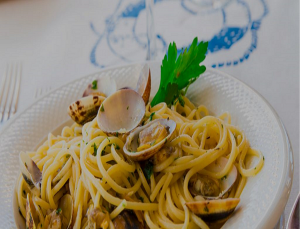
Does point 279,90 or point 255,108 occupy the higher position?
point 255,108

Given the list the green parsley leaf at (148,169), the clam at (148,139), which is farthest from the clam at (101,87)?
the green parsley leaf at (148,169)

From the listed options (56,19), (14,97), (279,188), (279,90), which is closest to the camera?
(279,188)

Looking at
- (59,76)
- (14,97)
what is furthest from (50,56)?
(14,97)

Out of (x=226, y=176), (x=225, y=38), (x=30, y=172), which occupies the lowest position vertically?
(x=226, y=176)

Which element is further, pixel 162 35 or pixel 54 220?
pixel 162 35

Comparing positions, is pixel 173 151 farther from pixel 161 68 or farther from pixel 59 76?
pixel 59 76

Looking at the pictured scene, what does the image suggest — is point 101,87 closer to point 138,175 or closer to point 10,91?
point 138,175

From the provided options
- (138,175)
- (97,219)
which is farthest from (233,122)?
(97,219)
